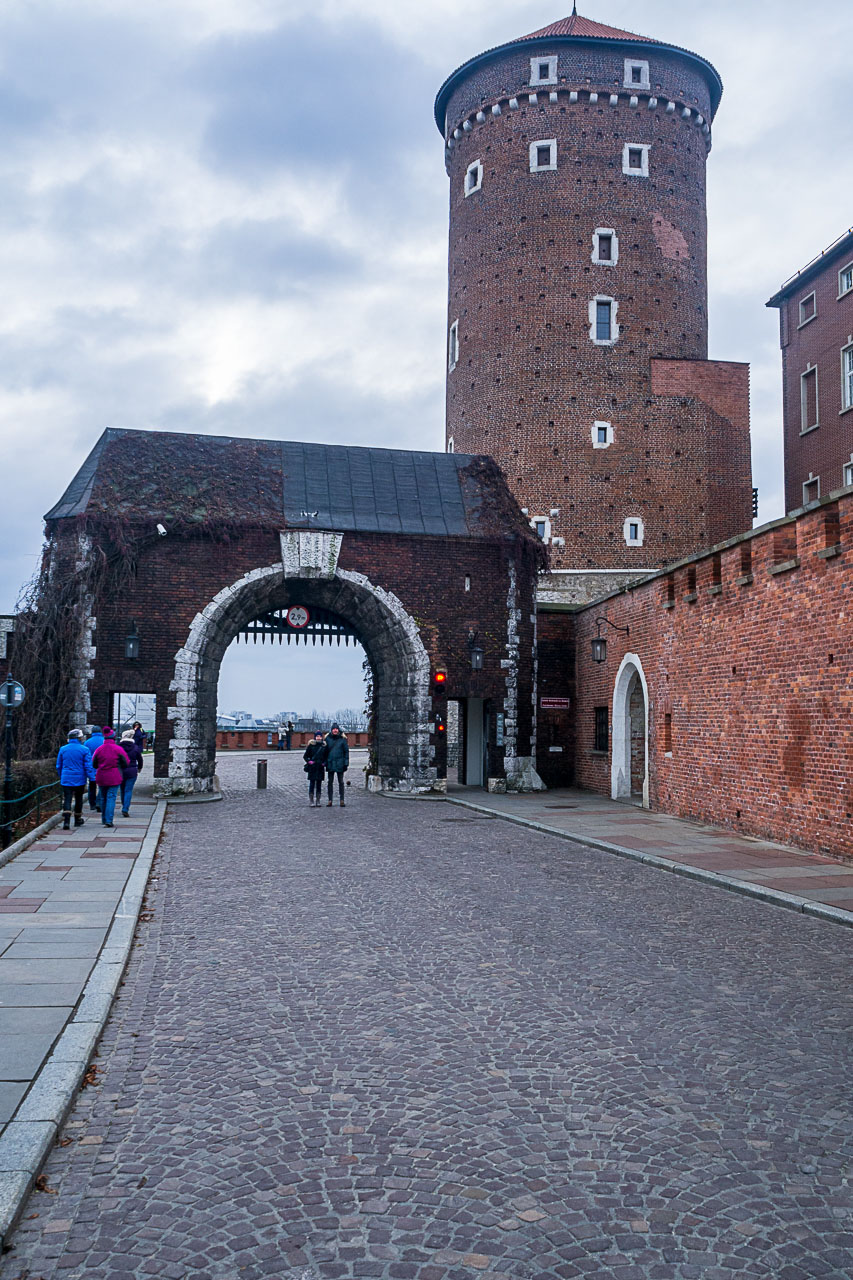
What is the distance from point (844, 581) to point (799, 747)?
2.44 meters

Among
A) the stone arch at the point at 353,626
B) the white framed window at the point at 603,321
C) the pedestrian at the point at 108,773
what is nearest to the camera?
the pedestrian at the point at 108,773

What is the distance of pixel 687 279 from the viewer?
123ft

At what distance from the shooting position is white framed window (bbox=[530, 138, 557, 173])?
36.8 m

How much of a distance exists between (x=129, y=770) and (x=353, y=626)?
9.51 meters

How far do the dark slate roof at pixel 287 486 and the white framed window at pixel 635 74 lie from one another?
17613 mm

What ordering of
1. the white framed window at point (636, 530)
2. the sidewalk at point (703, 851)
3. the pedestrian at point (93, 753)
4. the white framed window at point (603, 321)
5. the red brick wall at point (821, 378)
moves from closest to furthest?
1. the sidewalk at point (703, 851)
2. the pedestrian at point (93, 753)
3. the red brick wall at point (821, 378)
4. the white framed window at point (636, 530)
5. the white framed window at point (603, 321)

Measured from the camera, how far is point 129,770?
19.4 meters

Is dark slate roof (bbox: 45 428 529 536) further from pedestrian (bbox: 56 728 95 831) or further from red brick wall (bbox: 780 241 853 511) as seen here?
red brick wall (bbox: 780 241 853 511)

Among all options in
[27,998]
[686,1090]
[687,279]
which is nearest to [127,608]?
[27,998]

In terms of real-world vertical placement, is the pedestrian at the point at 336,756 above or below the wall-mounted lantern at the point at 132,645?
below

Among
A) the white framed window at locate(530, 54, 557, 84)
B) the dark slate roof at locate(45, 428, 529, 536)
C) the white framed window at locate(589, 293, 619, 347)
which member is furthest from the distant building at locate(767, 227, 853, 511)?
the dark slate roof at locate(45, 428, 529, 536)

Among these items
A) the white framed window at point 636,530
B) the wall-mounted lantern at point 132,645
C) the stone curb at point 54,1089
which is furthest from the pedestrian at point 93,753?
the white framed window at point 636,530

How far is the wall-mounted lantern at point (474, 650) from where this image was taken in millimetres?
25688

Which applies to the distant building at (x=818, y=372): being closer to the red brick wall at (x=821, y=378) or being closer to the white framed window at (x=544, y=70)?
the red brick wall at (x=821, y=378)
